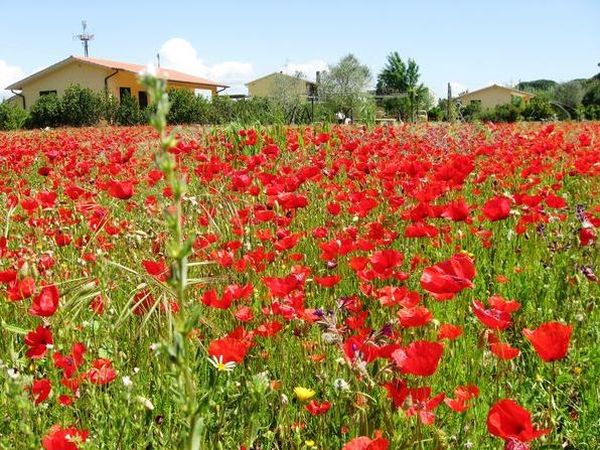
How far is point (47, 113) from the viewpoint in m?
31.5

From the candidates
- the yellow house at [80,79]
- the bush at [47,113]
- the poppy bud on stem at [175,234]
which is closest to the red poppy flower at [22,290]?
the poppy bud on stem at [175,234]

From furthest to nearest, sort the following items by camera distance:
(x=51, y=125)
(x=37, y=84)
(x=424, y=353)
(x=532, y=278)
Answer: (x=37, y=84) → (x=51, y=125) → (x=532, y=278) → (x=424, y=353)

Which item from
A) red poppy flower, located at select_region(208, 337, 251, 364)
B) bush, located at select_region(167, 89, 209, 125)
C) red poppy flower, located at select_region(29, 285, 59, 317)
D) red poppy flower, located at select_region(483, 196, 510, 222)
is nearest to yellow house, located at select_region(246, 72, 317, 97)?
bush, located at select_region(167, 89, 209, 125)

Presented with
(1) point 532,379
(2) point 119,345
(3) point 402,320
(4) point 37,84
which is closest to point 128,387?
(3) point 402,320

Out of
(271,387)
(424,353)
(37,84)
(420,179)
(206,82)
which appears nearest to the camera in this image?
(424,353)

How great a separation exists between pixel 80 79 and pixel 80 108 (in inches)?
432

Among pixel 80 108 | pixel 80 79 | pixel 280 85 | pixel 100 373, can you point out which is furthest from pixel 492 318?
pixel 280 85

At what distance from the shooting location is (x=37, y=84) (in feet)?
139

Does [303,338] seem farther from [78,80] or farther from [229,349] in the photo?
[78,80]

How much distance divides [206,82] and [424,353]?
48667mm

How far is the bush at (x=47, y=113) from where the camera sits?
3131 cm

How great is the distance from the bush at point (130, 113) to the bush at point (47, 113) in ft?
8.89

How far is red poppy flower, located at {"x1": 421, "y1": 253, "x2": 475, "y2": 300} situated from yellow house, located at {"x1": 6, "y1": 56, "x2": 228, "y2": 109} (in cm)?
3923

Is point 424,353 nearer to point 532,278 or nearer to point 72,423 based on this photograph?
point 72,423
